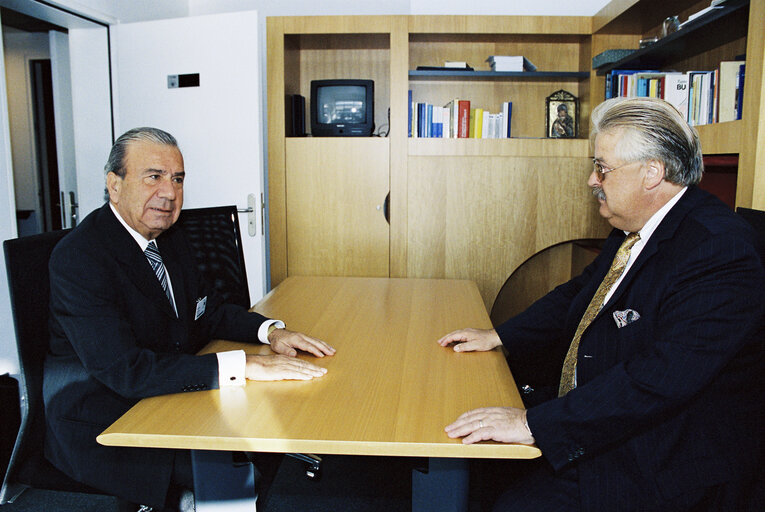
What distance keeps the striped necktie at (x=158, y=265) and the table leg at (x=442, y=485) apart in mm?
888

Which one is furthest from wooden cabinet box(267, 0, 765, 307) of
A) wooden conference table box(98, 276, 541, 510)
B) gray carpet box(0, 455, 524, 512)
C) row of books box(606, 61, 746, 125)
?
wooden conference table box(98, 276, 541, 510)

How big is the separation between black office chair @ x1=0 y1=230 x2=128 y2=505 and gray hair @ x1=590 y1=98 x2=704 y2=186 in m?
1.49

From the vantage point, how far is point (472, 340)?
178cm

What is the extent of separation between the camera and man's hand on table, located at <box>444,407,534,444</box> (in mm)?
1183

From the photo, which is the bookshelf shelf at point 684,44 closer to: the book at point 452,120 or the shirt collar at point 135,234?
the book at point 452,120

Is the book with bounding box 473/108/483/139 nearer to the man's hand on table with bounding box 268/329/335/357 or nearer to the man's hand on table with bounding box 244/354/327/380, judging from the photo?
the man's hand on table with bounding box 268/329/335/357

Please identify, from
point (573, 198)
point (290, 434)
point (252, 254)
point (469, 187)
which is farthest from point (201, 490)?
point (573, 198)

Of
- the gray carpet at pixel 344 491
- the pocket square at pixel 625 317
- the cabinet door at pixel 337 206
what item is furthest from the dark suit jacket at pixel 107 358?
the cabinet door at pixel 337 206

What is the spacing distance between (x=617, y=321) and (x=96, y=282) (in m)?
1.24

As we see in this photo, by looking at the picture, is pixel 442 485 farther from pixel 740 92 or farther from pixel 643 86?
pixel 643 86

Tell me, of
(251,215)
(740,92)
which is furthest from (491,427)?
(251,215)

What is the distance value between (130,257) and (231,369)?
0.44 meters

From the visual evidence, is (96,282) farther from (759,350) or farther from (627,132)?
(759,350)

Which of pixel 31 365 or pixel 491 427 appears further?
pixel 31 365
